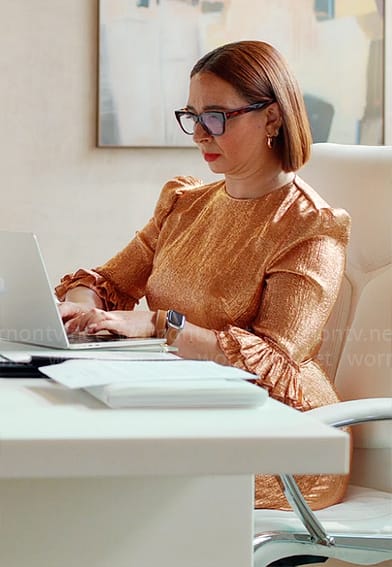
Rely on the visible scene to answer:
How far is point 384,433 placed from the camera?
1.83 m

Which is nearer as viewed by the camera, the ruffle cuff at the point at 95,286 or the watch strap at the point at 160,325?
the watch strap at the point at 160,325

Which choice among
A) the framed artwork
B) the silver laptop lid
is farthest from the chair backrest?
the framed artwork

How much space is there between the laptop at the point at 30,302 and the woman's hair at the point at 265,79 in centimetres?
73

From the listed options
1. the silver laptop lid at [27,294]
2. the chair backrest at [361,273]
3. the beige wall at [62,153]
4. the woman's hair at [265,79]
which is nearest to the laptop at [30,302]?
the silver laptop lid at [27,294]

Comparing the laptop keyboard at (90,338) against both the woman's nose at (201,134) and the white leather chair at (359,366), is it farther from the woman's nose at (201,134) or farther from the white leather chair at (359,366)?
the woman's nose at (201,134)

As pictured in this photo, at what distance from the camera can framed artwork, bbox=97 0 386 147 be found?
3191mm

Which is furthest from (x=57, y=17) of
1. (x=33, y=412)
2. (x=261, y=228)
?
(x=33, y=412)

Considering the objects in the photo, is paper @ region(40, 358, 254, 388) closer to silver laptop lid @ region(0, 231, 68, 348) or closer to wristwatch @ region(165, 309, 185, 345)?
silver laptop lid @ region(0, 231, 68, 348)

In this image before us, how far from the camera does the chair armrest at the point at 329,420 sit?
4.83 feet

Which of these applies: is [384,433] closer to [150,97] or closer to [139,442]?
[139,442]

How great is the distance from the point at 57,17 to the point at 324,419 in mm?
2100

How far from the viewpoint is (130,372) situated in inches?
39.1

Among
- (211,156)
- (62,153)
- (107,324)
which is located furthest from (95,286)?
(62,153)

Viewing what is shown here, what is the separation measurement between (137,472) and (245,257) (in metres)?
1.30
